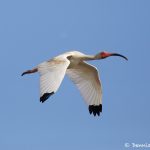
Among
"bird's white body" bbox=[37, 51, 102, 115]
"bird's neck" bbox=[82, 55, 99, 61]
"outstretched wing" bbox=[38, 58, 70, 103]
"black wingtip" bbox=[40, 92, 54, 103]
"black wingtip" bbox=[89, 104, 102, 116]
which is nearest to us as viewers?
"black wingtip" bbox=[40, 92, 54, 103]

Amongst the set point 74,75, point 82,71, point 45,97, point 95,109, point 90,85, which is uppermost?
point 82,71

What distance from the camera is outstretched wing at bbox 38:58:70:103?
2111 cm

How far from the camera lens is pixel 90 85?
2664 centimetres

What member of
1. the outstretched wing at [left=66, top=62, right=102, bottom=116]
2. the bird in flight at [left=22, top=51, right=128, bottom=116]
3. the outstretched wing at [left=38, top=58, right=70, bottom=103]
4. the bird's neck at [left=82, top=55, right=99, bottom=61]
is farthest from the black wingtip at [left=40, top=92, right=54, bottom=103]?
the outstretched wing at [left=66, top=62, right=102, bottom=116]

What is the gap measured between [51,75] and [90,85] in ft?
16.0

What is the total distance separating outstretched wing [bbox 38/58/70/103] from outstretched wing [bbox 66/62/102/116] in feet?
11.0

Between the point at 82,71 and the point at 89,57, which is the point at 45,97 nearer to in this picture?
the point at 89,57

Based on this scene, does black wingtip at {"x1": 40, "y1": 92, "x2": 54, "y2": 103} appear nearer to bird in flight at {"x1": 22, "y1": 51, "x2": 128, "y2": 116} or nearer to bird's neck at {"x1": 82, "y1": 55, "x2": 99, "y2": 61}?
bird in flight at {"x1": 22, "y1": 51, "x2": 128, "y2": 116}

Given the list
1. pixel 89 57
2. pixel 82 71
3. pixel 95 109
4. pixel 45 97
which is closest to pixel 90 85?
pixel 82 71

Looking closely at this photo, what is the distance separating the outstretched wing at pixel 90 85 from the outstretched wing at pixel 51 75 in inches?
132

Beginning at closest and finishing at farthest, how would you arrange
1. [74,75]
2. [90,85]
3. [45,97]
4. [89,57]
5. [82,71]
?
[45,97] < [89,57] < [90,85] < [82,71] < [74,75]

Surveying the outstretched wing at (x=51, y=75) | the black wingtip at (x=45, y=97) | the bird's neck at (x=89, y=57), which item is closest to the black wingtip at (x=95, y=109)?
the bird's neck at (x=89, y=57)

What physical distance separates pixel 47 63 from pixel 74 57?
2.37 meters

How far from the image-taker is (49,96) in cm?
2095
